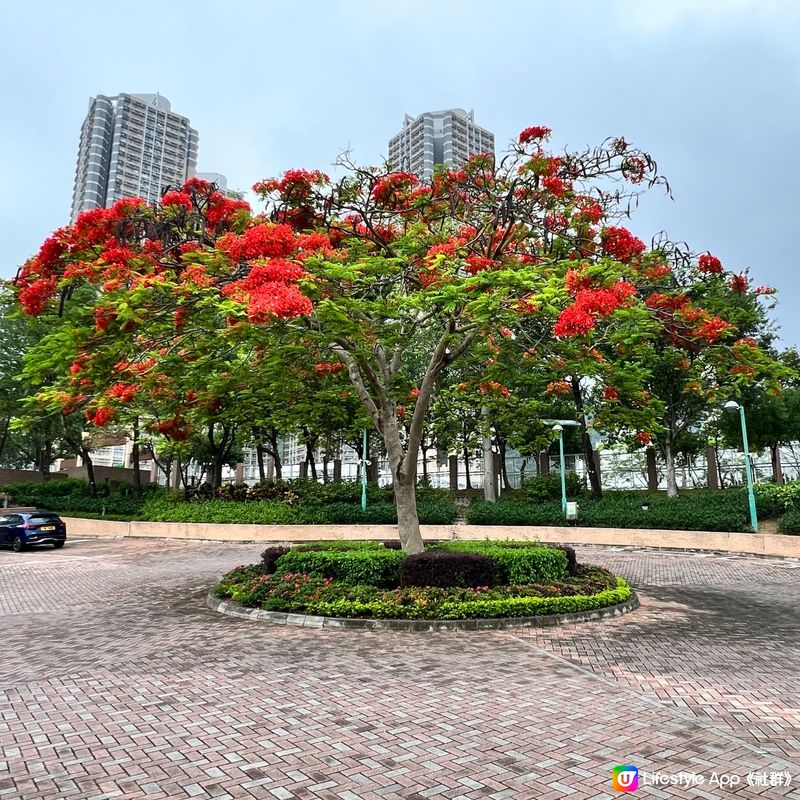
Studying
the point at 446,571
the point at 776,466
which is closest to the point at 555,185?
the point at 446,571

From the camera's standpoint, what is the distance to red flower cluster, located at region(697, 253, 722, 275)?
10.2 m

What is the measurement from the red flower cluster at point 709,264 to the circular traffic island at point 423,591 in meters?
5.57

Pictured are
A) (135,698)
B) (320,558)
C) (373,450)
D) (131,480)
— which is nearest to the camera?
(135,698)

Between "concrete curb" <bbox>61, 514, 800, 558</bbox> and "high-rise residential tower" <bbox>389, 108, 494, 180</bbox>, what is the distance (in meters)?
12.8

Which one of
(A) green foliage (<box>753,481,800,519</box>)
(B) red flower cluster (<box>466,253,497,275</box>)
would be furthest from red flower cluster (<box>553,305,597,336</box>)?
(A) green foliage (<box>753,481,800,519</box>)

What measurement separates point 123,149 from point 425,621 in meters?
102

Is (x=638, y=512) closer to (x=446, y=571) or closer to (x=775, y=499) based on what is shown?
(x=775, y=499)

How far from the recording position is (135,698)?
550cm

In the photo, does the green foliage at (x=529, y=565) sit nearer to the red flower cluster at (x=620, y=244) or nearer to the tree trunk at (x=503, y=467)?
the red flower cluster at (x=620, y=244)

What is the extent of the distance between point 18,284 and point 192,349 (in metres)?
2.69

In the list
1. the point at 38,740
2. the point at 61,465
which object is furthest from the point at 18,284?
the point at 61,465

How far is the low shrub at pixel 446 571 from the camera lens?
9.46m

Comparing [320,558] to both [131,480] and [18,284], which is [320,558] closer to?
[18,284]

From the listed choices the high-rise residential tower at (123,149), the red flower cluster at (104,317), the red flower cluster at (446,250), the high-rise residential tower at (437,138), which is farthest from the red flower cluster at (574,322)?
the high-rise residential tower at (123,149)
